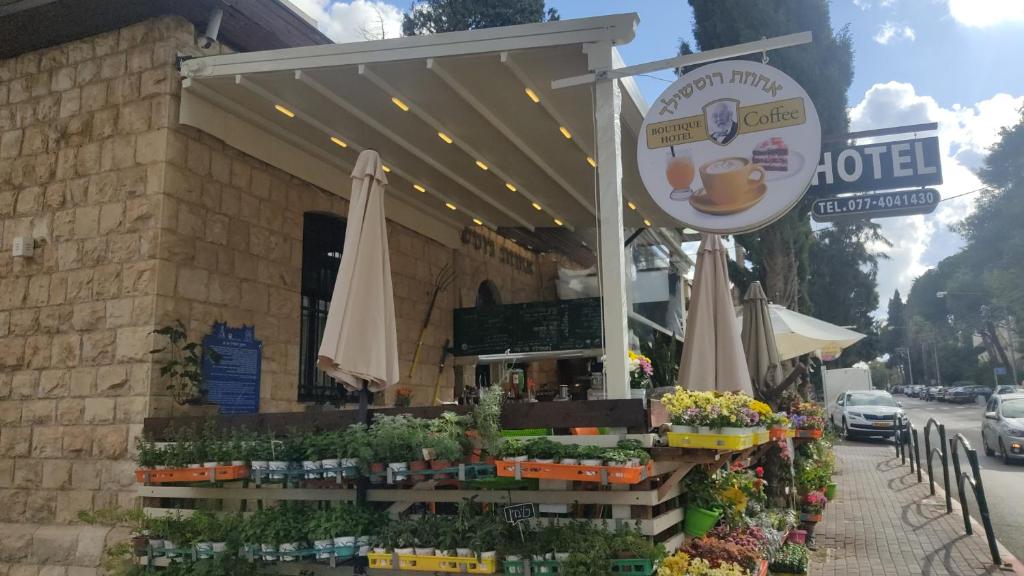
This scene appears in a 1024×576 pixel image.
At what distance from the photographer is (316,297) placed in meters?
8.94

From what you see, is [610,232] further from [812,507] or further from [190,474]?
[812,507]

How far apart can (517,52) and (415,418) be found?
124 inches

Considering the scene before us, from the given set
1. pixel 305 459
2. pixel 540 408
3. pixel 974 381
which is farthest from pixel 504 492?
pixel 974 381

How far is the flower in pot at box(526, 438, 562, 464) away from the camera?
458cm

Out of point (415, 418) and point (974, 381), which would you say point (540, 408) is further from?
point (974, 381)

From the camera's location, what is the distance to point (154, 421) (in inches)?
246

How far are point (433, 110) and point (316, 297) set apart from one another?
9.60ft

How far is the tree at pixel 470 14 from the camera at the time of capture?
29609 mm

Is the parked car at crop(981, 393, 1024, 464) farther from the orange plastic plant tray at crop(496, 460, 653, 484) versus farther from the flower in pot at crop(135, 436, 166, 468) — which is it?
the flower in pot at crop(135, 436, 166, 468)

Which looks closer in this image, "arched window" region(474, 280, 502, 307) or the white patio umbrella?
the white patio umbrella

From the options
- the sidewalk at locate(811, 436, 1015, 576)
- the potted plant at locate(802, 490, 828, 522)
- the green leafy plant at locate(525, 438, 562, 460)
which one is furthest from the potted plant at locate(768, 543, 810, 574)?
the green leafy plant at locate(525, 438, 562, 460)

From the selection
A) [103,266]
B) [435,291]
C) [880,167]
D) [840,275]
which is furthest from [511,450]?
[840,275]

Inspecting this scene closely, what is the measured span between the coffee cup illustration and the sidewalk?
4.16 m

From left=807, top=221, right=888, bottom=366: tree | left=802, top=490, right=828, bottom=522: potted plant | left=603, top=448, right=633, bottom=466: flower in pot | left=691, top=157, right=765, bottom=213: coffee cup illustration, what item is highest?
left=807, top=221, right=888, bottom=366: tree
